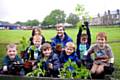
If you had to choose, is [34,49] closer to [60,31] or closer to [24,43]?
[24,43]

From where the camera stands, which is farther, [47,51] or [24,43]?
[24,43]

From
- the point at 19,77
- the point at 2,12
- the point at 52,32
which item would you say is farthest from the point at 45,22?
the point at 19,77

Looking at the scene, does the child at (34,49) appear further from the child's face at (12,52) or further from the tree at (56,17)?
the tree at (56,17)

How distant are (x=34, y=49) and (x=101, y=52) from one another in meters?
0.98

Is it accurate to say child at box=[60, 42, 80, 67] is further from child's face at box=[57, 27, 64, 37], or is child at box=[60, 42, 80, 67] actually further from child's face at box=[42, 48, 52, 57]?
child's face at box=[57, 27, 64, 37]

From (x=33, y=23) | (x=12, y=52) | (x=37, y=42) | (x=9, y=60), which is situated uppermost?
(x=33, y=23)

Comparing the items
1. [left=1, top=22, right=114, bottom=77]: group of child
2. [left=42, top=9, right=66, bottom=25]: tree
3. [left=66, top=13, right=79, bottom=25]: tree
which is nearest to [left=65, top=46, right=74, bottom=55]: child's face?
[left=1, top=22, right=114, bottom=77]: group of child

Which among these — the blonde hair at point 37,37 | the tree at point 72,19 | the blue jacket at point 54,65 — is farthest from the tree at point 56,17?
the blue jacket at point 54,65

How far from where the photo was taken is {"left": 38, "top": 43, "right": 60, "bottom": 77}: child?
456 cm

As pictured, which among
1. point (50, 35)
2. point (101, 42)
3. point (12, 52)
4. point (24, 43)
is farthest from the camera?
point (50, 35)

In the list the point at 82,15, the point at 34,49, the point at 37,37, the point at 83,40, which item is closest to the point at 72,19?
the point at 82,15

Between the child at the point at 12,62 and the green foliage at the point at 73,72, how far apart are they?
0.70 metres

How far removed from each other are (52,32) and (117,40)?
0.95 m

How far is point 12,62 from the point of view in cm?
493
